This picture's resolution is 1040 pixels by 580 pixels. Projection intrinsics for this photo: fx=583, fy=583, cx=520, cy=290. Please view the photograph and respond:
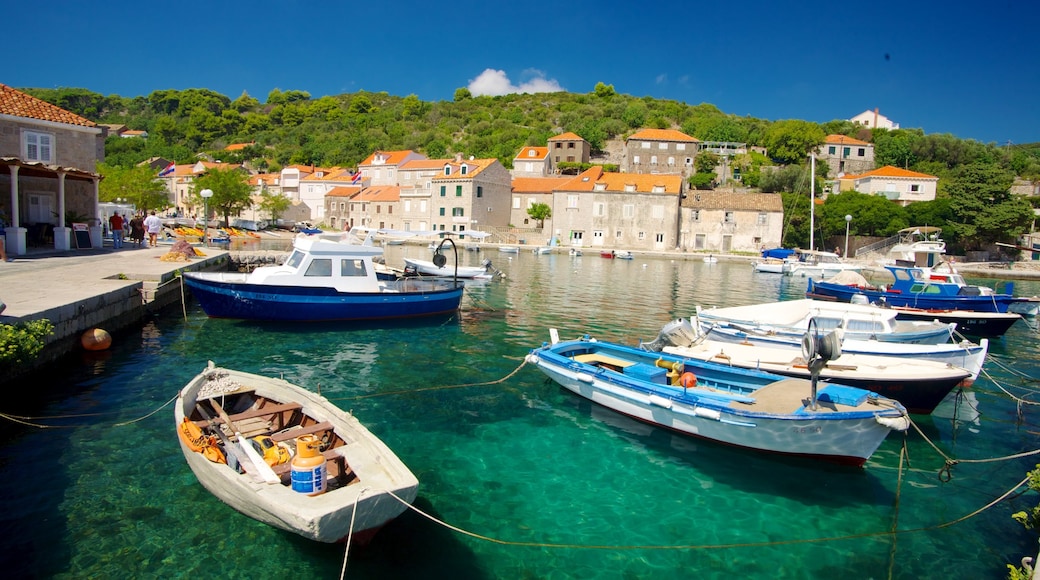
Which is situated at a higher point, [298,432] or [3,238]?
[3,238]

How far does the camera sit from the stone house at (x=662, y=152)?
8000 centimetres

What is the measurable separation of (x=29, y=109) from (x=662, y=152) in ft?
231

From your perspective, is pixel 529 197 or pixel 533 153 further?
pixel 533 153

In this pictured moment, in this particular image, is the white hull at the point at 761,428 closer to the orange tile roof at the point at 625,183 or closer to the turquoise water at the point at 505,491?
the turquoise water at the point at 505,491

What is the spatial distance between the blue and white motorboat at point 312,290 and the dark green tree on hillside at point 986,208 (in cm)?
5643

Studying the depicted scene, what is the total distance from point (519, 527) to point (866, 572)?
4.12 metres

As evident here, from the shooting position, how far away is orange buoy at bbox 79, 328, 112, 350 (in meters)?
13.8

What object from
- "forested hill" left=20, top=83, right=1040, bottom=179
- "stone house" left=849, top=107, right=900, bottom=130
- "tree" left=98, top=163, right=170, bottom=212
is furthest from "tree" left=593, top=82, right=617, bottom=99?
"tree" left=98, top=163, right=170, bottom=212

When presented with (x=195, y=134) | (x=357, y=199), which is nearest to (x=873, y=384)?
(x=357, y=199)

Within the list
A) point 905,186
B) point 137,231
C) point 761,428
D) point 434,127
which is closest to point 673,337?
point 761,428

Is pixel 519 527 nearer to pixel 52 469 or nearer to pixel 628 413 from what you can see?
pixel 628 413

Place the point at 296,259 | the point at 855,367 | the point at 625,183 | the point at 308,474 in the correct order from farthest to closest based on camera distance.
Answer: the point at 625,183, the point at 296,259, the point at 855,367, the point at 308,474

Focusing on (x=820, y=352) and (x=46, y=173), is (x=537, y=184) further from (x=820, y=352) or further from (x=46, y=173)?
(x=820, y=352)

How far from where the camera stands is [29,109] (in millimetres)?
23562
